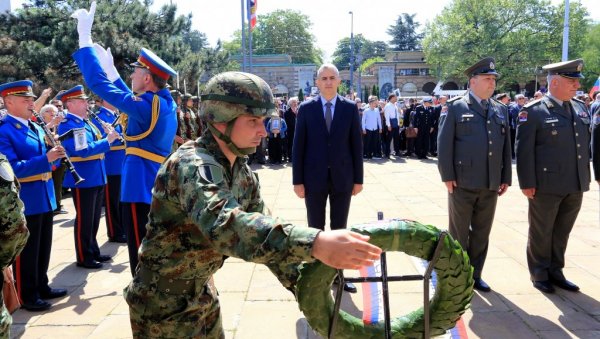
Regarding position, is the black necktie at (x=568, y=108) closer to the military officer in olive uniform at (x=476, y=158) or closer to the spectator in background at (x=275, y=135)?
Answer: the military officer in olive uniform at (x=476, y=158)

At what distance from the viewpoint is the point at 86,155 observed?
17.6 ft

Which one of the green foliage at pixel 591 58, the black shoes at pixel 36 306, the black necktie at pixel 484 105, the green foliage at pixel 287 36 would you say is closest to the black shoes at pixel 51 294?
the black shoes at pixel 36 306

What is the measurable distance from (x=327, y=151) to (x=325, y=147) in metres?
0.04

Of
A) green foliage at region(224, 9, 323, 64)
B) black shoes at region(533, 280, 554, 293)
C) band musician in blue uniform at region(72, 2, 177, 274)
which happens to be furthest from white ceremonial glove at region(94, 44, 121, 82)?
green foliage at region(224, 9, 323, 64)

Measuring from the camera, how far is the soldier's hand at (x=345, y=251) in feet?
4.58

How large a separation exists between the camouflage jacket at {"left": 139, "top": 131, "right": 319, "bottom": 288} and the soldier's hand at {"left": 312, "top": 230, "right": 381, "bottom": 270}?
0.05 meters

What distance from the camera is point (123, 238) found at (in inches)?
265

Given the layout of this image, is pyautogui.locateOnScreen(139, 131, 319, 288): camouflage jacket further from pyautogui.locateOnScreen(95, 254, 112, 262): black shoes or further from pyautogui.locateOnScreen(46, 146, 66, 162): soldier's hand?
pyautogui.locateOnScreen(95, 254, 112, 262): black shoes

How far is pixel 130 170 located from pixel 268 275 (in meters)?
1.94

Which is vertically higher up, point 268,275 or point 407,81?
point 407,81

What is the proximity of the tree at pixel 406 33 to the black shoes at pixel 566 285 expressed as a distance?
104 meters

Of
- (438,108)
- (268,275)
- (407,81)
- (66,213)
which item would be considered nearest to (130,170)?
(268,275)

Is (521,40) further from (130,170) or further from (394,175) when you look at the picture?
(130,170)

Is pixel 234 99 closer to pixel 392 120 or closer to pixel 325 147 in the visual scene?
pixel 325 147
